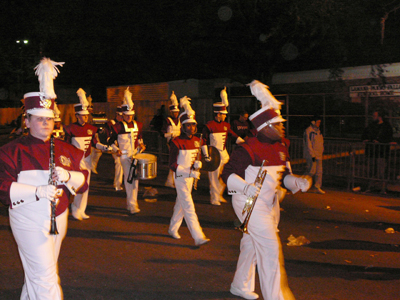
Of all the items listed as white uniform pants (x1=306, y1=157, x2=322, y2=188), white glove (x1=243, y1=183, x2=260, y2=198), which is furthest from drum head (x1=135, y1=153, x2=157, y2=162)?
white glove (x1=243, y1=183, x2=260, y2=198)

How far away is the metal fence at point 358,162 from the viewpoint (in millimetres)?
11877

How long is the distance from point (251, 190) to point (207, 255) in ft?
8.70

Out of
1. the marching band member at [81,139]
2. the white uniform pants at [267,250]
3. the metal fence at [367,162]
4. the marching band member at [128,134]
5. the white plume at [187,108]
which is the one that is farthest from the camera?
the metal fence at [367,162]

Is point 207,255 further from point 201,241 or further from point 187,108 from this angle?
point 187,108

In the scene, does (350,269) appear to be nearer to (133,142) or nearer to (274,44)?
(133,142)

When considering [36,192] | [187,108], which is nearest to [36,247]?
[36,192]

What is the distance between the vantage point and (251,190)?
14.5ft

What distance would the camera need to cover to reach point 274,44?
2042cm

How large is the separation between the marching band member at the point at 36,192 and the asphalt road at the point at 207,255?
156 cm

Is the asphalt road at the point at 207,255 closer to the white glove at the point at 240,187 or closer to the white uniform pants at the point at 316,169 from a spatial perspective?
the white glove at the point at 240,187

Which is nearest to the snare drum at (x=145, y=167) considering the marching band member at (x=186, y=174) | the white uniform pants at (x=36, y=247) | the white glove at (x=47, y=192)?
the marching band member at (x=186, y=174)

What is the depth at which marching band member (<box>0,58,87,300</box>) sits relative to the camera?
12.2ft

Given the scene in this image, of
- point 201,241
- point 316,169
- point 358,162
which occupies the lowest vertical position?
point 201,241

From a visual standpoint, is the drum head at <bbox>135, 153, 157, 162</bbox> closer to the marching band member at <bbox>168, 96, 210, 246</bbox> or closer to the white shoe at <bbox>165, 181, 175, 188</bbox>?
the marching band member at <bbox>168, 96, 210, 246</bbox>
